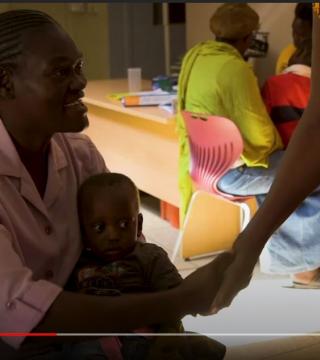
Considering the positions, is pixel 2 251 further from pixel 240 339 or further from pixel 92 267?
pixel 240 339

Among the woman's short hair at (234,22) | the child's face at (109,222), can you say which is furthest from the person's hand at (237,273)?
the woman's short hair at (234,22)

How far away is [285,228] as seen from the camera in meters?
1.39

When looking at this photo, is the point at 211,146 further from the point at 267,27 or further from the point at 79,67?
the point at 267,27

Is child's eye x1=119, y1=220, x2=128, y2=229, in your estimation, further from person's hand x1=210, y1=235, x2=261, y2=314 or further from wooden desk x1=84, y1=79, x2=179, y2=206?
wooden desk x1=84, y1=79, x2=179, y2=206

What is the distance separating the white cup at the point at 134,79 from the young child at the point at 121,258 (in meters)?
1.81

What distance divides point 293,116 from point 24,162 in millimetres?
1158

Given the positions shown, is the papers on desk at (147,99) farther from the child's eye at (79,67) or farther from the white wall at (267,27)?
the child's eye at (79,67)

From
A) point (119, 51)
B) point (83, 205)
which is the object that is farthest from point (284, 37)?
point (83, 205)

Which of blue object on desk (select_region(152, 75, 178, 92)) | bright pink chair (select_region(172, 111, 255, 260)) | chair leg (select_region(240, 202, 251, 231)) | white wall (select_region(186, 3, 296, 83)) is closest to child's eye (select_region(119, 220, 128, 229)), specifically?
chair leg (select_region(240, 202, 251, 231))

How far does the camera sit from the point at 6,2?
61 cm

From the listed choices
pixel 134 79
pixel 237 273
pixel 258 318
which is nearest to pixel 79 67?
pixel 237 273

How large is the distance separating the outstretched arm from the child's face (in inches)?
5.1

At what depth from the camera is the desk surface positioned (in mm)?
1986

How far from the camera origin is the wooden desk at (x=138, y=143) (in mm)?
2158
